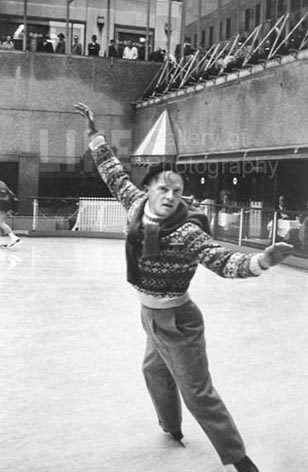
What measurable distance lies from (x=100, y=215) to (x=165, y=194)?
53.9 feet

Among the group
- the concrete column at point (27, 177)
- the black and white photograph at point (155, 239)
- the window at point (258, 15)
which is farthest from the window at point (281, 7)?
the concrete column at point (27, 177)

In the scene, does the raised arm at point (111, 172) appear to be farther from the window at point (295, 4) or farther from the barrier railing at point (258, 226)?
the window at point (295, 4)

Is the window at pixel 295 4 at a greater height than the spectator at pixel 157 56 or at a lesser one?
greater

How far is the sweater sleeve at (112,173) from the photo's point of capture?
170 inches

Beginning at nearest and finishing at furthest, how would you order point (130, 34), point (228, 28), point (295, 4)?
point (295, 4)
point (228, 28)
point (130, 34)

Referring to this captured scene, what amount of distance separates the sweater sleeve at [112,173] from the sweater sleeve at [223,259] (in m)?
0.59

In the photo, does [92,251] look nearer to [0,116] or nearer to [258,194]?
[258,194]

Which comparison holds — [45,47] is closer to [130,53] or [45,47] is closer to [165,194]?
[130,53]

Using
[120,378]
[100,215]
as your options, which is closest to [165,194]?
[120,378]

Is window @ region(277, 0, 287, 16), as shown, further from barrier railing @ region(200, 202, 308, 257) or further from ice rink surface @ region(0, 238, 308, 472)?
ice rink surface @ region(0, 238, 308, 472)

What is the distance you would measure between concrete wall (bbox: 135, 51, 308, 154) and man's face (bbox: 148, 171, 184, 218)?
1184 centimetres

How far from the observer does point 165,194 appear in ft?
12.8

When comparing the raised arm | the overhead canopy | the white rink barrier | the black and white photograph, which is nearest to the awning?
the black and white photograph

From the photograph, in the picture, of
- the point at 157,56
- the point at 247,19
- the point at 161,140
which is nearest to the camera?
the point at 247,19
